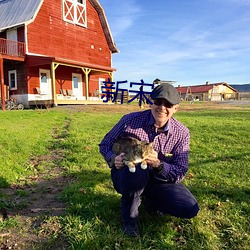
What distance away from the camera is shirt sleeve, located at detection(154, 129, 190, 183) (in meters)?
2.85

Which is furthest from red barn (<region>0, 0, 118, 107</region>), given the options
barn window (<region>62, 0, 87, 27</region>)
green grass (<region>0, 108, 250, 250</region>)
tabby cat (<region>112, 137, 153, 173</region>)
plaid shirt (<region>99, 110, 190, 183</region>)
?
tabby cat (<region>112, 137, 153, 173</region>)

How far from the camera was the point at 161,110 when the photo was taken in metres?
2.82

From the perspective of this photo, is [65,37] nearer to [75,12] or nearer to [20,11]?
[75,12]

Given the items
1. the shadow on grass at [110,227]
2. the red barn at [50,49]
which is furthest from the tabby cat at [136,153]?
the red barn at [50,49]

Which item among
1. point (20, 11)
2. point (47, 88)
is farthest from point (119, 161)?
point (20, 11)

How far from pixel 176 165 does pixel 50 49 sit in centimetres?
1955

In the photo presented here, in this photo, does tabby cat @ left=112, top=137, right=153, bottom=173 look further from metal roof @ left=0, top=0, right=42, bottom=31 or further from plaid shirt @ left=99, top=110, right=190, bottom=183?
metal roof @ left=0, top=0, right=42, bottom=31

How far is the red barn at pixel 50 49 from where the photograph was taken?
18844 mm

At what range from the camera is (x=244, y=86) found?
348 ft

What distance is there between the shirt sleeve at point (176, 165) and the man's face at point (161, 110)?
32cm

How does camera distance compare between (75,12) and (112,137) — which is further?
(75,12)

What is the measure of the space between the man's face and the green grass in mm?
1087

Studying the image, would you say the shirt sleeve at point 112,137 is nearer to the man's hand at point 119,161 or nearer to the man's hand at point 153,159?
the man's hand at point 119,161

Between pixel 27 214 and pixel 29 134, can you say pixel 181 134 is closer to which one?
pixel 27 214
